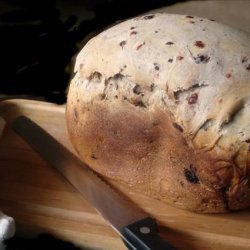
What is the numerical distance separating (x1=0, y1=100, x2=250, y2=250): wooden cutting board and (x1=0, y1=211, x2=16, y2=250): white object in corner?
59 millimetres

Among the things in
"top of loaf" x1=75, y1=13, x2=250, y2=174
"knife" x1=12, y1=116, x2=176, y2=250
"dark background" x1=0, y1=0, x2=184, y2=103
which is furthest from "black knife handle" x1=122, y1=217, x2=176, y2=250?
"dark background" x1=0, y1=0, x2=184, y2=103

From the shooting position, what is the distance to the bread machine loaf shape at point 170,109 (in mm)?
788

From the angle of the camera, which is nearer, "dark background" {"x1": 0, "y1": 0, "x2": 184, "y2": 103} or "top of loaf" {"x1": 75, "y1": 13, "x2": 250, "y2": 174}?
"top of loaf" {"x1": 75, "y1": 13, "x2": 250, "y2": 174}

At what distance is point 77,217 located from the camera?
873mm

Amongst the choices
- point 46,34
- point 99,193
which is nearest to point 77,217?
point 99,193

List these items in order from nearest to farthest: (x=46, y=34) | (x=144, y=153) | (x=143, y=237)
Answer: (x=143, y=237) → (x=144, y=153) → (x=46, y=34)

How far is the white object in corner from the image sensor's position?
782mm

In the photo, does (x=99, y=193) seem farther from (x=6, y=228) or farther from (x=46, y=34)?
(x=46, y=34)

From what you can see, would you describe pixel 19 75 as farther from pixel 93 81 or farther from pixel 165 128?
pixel 165 128

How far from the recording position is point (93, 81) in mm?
920

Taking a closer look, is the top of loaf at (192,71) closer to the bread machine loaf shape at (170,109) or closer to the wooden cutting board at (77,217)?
the bread machine loaf shape at (170,109)

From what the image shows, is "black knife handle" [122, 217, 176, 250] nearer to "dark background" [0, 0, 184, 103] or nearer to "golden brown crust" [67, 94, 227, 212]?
"golden brown crust" [67, 94, 227, 212]

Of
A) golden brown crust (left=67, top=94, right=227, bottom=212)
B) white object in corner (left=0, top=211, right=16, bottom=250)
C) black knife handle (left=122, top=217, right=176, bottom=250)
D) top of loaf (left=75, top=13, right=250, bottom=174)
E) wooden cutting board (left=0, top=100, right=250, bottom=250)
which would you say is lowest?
wooden cutting board (left=0, top=100, right=250, bottom=250)

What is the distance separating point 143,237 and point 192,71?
0.84 ft
